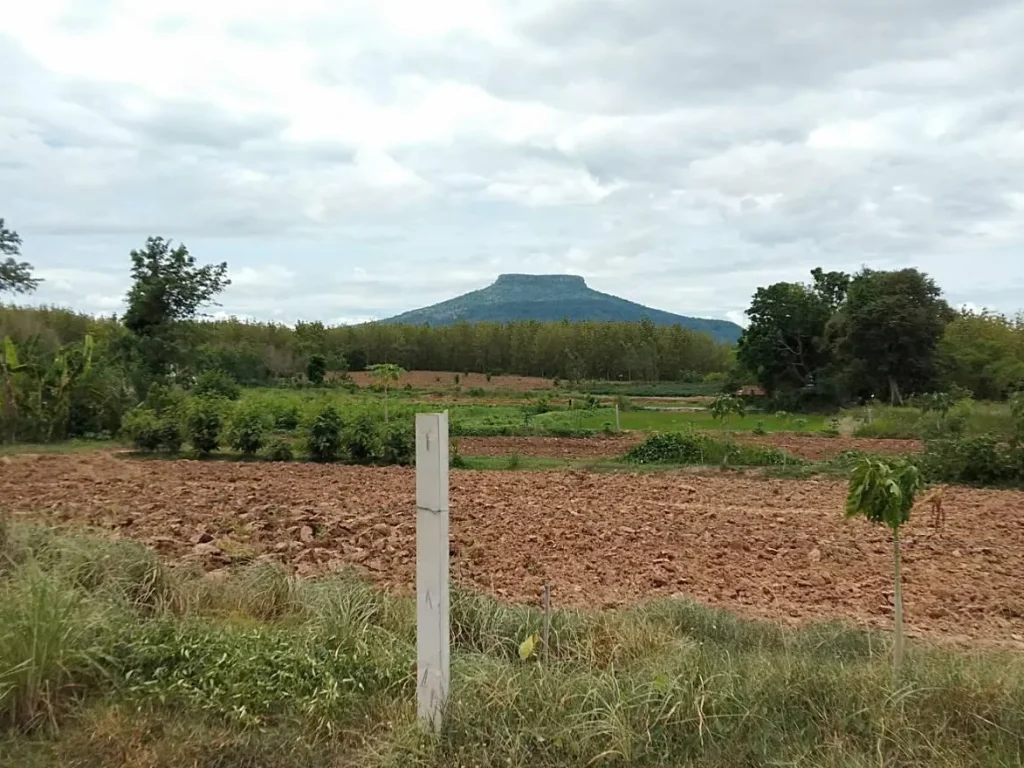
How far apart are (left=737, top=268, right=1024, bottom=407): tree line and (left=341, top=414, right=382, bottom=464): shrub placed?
2685 cm

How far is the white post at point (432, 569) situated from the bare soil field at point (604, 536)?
116 inches

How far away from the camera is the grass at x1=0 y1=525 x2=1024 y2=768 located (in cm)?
318

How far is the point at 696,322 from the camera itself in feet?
613

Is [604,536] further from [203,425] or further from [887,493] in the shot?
[203,425]

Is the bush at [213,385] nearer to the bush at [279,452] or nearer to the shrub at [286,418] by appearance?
the shrub at [286,418]

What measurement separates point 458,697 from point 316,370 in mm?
46134

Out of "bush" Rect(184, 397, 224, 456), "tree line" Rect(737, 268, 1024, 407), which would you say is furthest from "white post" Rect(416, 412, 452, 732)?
"tree line" Rect(737, 268, 1024, 407)

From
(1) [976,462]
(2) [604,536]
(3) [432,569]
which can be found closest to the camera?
(3) [432,569]

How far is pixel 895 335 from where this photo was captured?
120ft

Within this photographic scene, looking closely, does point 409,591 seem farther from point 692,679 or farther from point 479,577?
point 692,679

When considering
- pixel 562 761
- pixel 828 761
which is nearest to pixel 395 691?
pixel 562 761

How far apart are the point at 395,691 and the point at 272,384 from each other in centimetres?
4384

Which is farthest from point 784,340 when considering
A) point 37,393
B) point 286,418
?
point 37,393

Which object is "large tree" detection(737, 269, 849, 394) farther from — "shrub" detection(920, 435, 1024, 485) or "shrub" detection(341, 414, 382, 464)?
"shrub" detection(341, 414, 382, 464)
